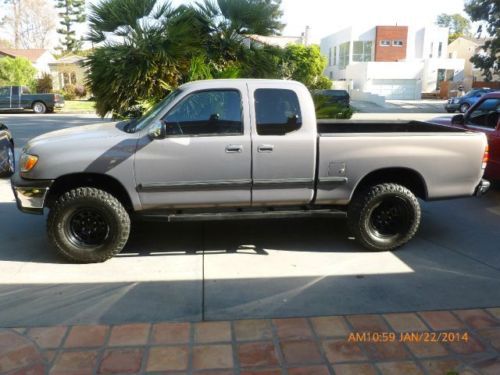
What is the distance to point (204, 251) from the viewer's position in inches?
210

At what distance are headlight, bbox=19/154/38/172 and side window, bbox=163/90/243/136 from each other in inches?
52.7

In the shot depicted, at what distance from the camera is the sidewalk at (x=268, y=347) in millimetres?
3180

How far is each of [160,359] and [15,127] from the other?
17.9 meters

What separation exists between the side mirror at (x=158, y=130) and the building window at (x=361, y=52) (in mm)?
52368

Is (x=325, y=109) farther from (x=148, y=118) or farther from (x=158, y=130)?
(x=158, y=130)

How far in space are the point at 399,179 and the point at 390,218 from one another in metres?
0.47

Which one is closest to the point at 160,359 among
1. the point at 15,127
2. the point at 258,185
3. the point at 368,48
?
the point at 258,185

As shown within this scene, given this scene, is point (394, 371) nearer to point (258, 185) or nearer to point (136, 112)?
point (258, 185)

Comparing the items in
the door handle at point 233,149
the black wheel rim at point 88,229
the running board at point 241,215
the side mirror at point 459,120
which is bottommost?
the black wheel rim at point 88,229

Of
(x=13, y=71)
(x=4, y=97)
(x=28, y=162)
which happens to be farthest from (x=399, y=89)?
(x=28, y=162)

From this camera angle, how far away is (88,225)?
16.5 ft

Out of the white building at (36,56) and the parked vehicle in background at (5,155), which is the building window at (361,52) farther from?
the parked vehicle in background at (5,155)

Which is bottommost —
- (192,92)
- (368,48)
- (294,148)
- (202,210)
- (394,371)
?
(394,371)

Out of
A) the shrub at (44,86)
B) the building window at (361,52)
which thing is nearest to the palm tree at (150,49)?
the shrub at (44,86)
